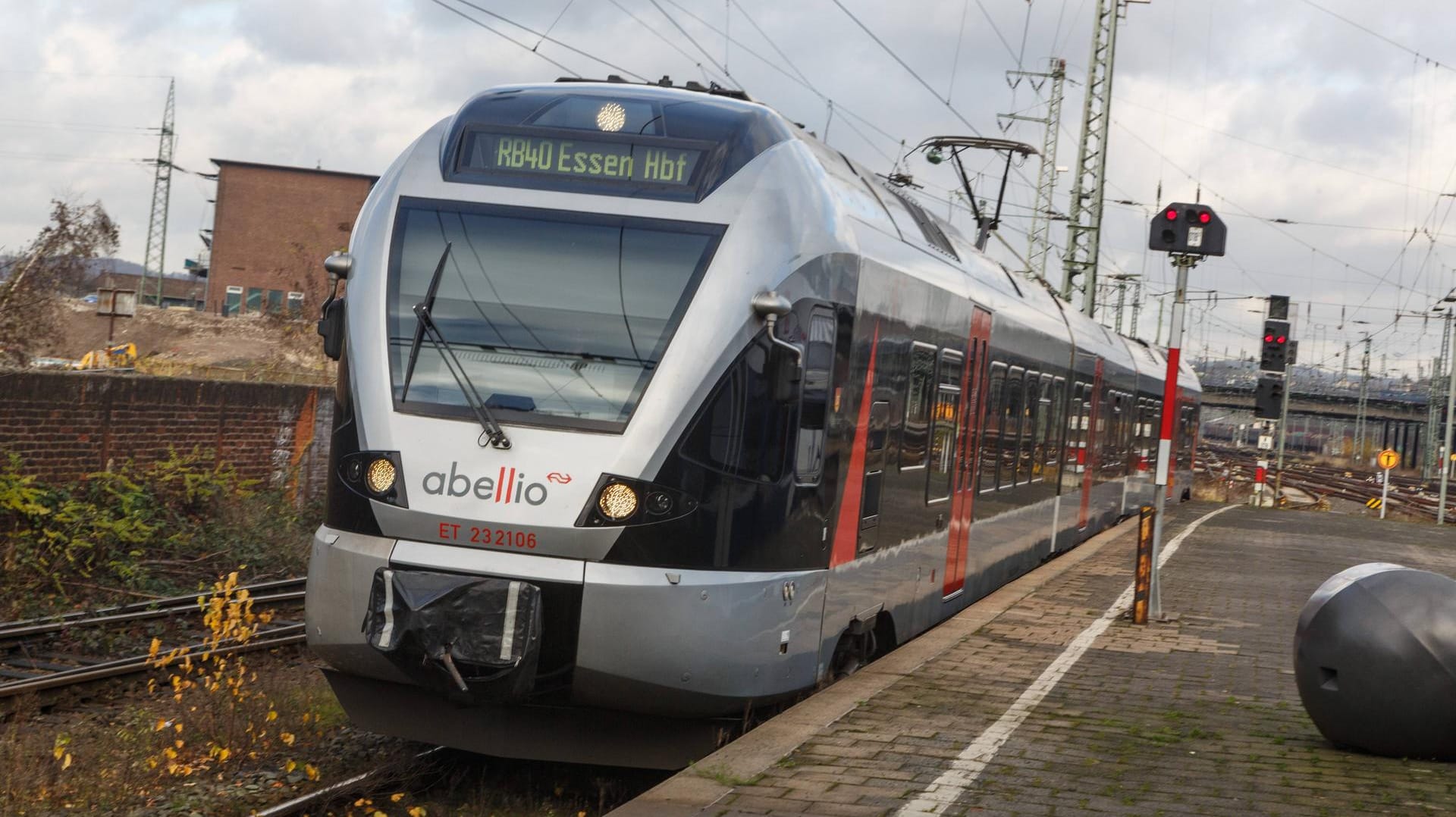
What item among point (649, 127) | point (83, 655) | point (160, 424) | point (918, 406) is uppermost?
point (649, 127)

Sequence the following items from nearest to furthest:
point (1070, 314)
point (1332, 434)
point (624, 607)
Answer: point (624, 607) → point (1070, 314) → point (1332, 434)

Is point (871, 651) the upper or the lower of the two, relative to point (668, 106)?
lower

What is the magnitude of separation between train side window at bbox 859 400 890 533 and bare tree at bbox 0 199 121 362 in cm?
1379

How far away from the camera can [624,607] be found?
7043 mm

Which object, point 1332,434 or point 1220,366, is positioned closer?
point 1220,366

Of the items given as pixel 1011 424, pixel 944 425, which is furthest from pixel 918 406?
pixel 1011 424

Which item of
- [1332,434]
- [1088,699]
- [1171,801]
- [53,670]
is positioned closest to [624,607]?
[1171,801]

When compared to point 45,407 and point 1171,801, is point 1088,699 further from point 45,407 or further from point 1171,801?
point 45,407

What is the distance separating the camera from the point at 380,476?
7.36 metres

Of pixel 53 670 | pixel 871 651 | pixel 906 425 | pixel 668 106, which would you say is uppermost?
pixel 668 106

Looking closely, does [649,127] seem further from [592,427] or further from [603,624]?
[603,624]

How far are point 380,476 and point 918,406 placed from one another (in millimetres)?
4281

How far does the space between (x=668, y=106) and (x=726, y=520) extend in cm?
233

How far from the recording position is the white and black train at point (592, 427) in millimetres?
7074
